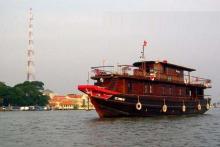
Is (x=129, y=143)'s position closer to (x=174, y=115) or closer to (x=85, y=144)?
(x=85, y=144)

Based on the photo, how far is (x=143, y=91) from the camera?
33719 mm

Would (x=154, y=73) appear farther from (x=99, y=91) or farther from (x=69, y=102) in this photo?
(x=69, y=102)

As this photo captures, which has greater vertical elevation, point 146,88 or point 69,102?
point 69,102

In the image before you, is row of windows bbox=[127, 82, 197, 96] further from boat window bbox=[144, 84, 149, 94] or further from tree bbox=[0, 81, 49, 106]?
tree bbox=[0, 81, 49, 106]

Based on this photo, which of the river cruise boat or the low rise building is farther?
the low rise building

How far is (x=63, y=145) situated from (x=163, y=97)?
18887 millimetres

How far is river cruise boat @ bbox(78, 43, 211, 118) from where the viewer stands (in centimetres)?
3139

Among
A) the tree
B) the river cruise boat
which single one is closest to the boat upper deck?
the river cruise boat

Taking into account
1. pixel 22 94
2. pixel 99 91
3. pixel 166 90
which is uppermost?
pixel 22 94

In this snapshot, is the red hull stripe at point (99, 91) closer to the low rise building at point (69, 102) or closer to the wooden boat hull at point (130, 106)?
the wooden boat hull at point (130, 106)

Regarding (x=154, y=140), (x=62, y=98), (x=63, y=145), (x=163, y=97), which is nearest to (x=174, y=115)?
(x=163, y=97)

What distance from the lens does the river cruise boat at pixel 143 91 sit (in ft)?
103

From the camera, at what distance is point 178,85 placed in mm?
39062

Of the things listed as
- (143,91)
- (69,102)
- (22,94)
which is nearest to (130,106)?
(143,91)
